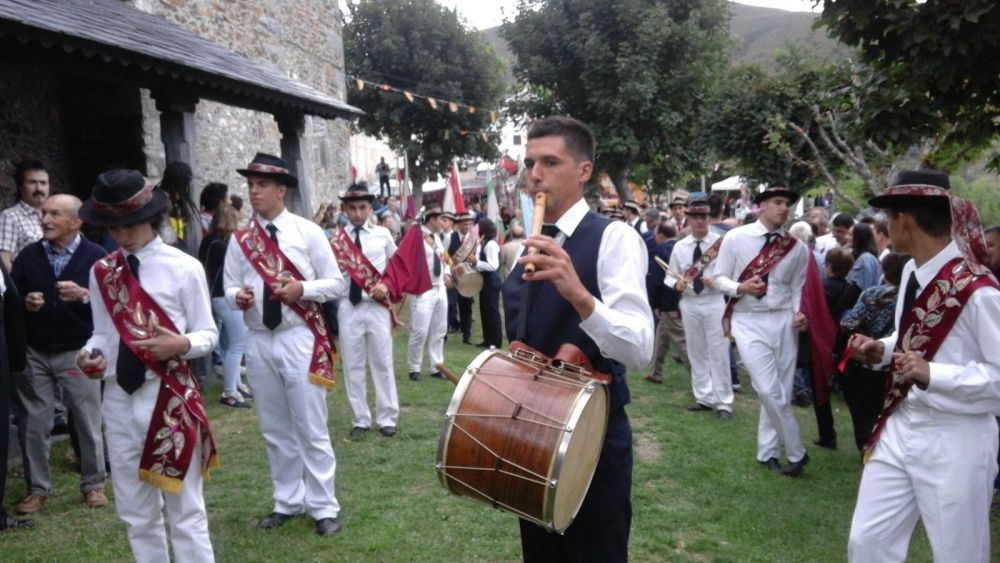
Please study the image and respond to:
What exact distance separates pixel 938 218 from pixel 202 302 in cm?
333

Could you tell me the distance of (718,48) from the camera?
23688mm

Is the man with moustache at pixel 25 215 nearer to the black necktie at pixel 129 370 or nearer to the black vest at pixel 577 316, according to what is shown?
the black necktie at pixel 129 370

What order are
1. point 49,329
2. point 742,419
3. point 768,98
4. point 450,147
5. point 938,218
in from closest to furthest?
point 938,218, point 49,329, point 742,419, point 768,98, point 450,147

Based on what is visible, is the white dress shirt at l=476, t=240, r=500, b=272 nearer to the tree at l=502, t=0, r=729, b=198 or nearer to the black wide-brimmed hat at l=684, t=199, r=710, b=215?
the black wide-brimmed hat at l=684, t=199, r=710, b=215

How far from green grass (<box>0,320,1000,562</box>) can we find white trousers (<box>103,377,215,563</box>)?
1033 mm

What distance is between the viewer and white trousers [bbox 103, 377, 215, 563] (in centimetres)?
376

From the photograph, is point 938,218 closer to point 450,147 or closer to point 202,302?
point 202,302

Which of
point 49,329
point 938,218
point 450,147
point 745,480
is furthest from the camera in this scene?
point 450,147

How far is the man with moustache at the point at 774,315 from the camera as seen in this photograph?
6.38m

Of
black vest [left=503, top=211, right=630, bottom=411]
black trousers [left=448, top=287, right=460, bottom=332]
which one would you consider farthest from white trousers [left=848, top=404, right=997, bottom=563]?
black trousers [left=448, top=287, right=460, bottom=332]

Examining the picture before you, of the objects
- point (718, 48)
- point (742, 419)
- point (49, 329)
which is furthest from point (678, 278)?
point (718, 48)

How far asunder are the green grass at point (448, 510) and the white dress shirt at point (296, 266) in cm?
138

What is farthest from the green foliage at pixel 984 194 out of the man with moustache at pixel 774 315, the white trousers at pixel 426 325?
the white trousers at pixel 426 325

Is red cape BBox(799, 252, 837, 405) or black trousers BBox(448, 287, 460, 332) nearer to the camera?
red cape BBox(799, 252, 837, 405)
